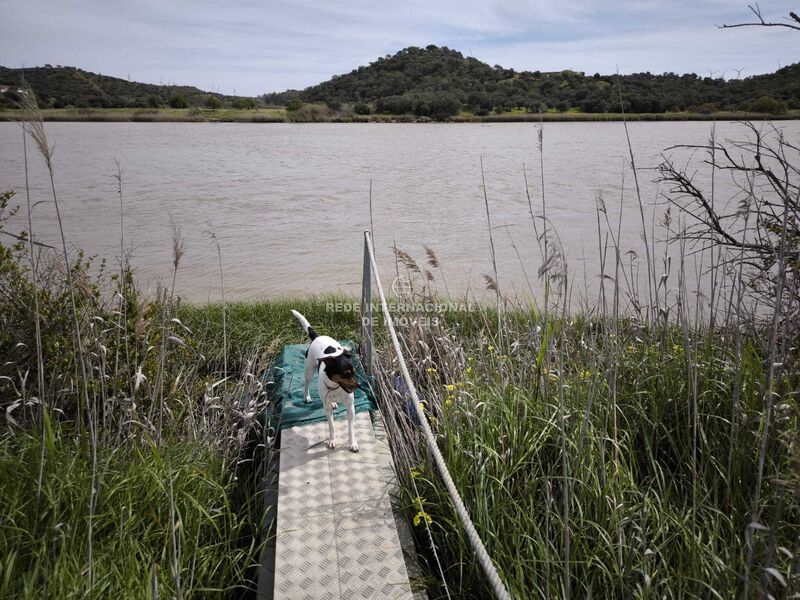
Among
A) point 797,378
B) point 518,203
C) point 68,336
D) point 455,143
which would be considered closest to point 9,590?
point 68,336

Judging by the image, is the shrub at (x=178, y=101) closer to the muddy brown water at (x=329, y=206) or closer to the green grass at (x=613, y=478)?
the muddy brown water at (x=329, y=206)

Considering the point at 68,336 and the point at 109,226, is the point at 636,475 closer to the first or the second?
the point at 68,336

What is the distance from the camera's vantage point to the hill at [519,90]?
160 inches

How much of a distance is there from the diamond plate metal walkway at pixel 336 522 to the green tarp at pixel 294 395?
15 cm

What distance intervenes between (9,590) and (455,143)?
32.8 m

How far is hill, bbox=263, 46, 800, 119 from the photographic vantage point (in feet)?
13.4

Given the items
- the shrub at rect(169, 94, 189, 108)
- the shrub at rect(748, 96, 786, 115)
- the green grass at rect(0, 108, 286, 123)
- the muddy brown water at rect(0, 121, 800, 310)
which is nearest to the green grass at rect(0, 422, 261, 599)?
the muddy brown water at rect(0, 121, 800, 310)

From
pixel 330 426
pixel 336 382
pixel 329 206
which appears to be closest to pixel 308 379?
pixel 330 426

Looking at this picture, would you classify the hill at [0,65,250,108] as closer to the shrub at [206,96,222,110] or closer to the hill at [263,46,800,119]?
the shrub at [206,96,222,110]

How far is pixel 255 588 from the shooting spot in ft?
9.26

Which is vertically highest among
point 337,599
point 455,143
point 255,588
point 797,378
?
point 455,143

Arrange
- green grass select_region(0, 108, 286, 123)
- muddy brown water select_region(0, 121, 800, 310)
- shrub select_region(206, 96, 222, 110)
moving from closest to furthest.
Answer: muddy brown water select_region(0, 121, 800, 310), green grass select_region(0, 108, 286, 123), shrub select_region(206, 96, 222, 110)

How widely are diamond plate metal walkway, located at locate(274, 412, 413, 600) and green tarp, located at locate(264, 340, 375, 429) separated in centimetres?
15

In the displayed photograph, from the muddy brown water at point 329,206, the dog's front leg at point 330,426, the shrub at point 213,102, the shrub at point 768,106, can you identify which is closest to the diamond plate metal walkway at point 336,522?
the dog's front leg at point 330,426
